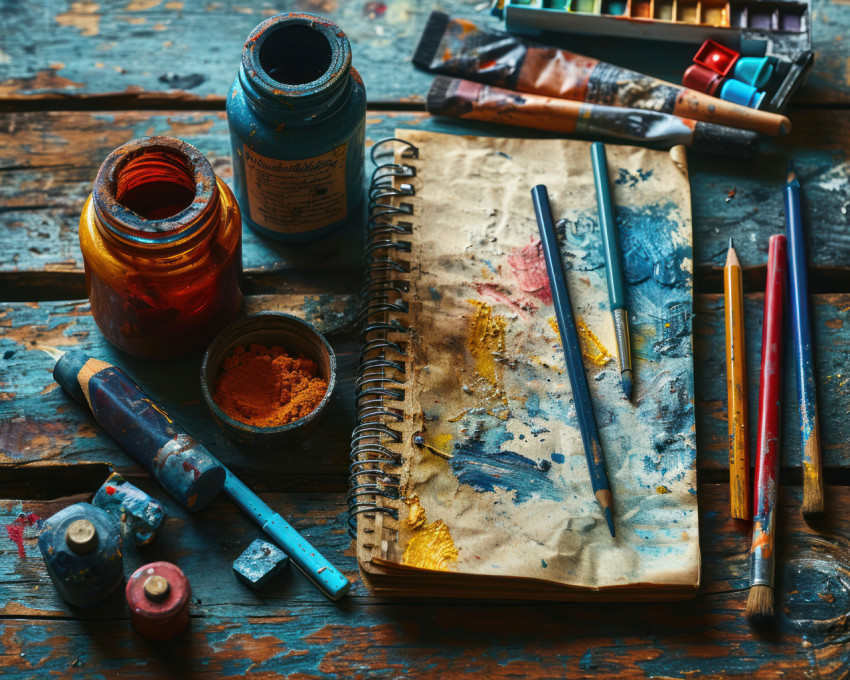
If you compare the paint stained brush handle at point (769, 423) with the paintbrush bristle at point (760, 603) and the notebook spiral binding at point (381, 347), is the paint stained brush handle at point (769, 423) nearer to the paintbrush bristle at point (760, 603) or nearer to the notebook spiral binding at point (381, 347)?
the paintbrush bristle at point (760, 603)

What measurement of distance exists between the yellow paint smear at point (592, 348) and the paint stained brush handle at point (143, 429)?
45 cm

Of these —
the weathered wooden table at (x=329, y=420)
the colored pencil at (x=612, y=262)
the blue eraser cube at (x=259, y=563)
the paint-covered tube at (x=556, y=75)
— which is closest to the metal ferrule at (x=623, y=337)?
the colored pencil at (x=612, y=262)

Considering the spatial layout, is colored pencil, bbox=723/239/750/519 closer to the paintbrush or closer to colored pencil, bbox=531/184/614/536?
colored pencil, bbox=531/184/614/536

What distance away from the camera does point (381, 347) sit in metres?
1.01

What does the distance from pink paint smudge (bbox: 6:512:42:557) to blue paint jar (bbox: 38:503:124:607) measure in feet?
0.30

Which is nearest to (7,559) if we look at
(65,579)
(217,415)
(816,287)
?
(65,579)

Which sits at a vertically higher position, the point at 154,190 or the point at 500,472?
the point at 154,190

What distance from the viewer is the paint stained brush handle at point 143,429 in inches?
35.8

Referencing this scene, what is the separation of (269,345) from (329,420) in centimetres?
12

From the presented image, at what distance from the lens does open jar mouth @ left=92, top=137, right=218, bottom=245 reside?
852mm

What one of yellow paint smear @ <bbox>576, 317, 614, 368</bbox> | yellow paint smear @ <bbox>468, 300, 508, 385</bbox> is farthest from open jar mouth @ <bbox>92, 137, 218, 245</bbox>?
yellow paint smear @ <bbox>576, 317, 614, 368</bbox>

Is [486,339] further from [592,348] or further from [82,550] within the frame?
[82,550]

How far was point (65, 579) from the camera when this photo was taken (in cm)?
84

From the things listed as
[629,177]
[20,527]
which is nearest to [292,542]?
[20,527]
